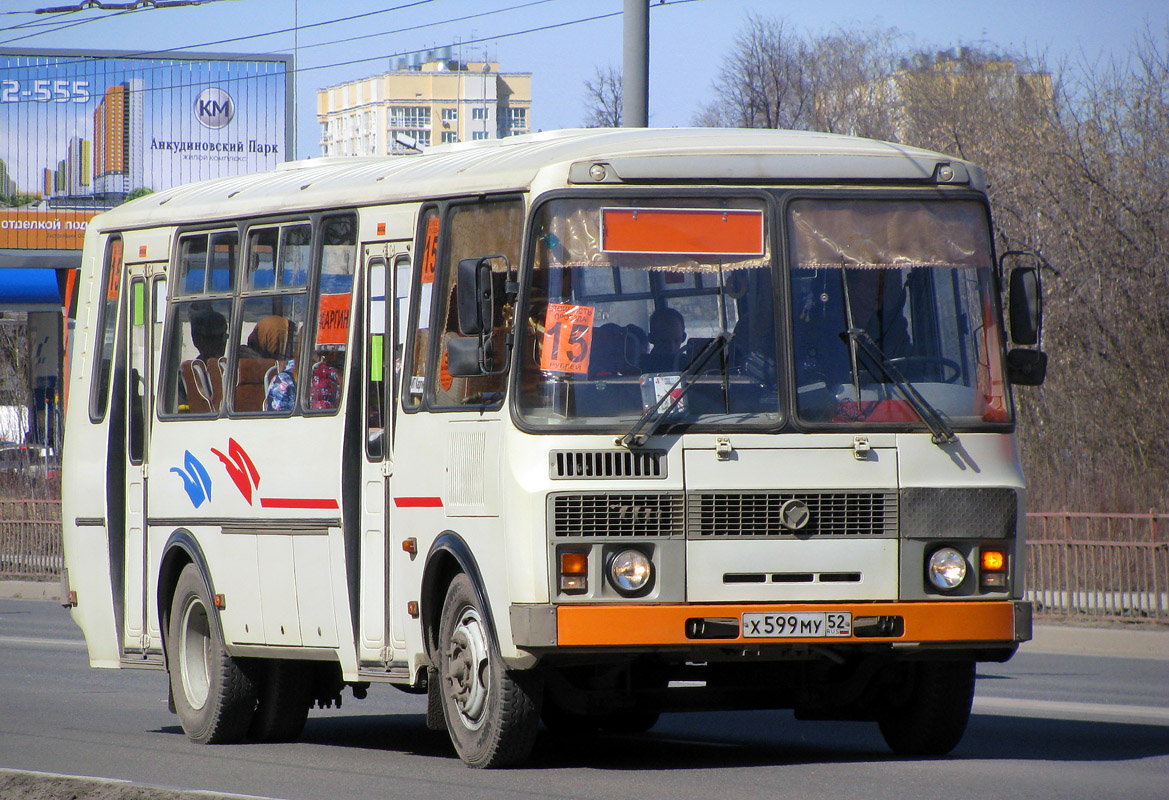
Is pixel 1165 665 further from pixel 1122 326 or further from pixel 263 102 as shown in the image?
pixel 263 102

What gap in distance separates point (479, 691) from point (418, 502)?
1074 mm

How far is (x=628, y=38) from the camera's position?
50.4 ft

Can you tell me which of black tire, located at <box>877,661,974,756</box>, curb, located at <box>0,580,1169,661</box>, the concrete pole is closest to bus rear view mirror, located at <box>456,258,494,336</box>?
black tire, located at <box>877,661,974,756</box>

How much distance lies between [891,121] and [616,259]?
43.0m

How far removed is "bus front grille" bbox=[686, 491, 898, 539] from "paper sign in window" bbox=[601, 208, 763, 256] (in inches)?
43.6

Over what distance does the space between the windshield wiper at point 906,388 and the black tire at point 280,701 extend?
13.9 feet

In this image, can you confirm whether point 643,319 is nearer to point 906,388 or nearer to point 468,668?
point 906,388

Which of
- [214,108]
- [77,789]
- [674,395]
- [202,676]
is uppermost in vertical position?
[214,108]

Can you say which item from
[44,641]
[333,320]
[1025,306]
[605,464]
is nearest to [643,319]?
[605,464]

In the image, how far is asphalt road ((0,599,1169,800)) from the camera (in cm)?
848

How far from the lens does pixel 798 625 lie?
8.55 m

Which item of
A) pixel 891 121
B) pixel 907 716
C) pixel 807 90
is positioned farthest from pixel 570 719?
pixel 807 90

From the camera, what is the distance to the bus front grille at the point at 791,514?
8.55 meters

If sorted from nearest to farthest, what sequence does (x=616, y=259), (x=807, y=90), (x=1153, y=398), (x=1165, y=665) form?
(x=616, y=259) → (x=1165, y=665) → (x=1153, y=398) → (x=807, y=90)
